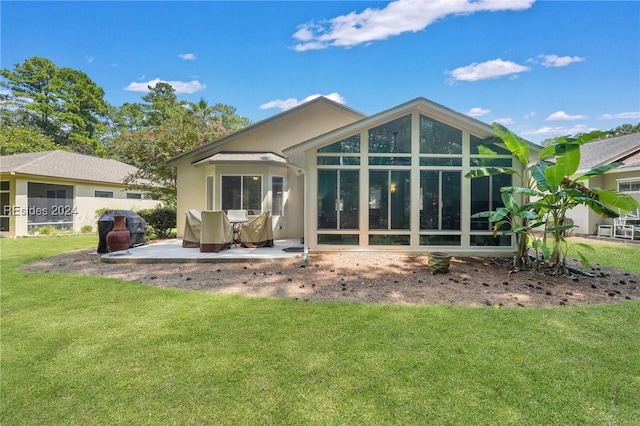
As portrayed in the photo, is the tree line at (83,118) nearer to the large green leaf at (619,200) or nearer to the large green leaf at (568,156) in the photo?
the large green leaf at (568,156)

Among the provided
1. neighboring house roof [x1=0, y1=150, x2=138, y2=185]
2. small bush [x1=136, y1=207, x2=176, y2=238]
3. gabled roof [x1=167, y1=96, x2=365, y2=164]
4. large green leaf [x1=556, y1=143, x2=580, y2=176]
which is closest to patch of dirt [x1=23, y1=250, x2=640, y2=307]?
large green leaf [x1=556, y1=143, x2=580, y2=176]

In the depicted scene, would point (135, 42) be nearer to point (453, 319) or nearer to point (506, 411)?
point (453, 319)

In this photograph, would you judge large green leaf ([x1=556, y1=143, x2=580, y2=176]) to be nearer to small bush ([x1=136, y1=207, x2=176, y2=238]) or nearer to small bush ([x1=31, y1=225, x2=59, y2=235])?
small bush ([x1=136, y1=207, x2=176, y2=238])

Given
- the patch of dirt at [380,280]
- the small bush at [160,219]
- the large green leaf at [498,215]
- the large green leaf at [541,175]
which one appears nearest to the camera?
the patch of dirt at [380,280]

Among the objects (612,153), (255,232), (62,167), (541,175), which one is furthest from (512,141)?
(62,167)

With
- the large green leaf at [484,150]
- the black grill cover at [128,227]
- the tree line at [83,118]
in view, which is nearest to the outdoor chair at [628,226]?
the large green leaf at [484,150]

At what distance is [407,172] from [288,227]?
5.41 metres

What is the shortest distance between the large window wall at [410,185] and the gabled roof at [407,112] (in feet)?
0.52

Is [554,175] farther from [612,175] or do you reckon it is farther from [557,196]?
[612,175]

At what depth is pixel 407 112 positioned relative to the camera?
8.80 metres

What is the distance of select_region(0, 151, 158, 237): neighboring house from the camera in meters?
14.6

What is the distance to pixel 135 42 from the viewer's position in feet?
50.6

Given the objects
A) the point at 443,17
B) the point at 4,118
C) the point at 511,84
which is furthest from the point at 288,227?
the point at 4,118

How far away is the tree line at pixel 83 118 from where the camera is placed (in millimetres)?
15977
